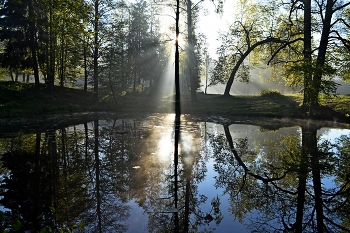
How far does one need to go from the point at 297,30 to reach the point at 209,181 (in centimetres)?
1967

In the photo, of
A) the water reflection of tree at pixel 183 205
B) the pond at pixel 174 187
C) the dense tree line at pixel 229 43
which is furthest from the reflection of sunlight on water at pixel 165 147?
the dense tree line at pixel 229 43

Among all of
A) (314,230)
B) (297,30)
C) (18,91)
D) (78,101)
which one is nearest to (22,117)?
(18,91)

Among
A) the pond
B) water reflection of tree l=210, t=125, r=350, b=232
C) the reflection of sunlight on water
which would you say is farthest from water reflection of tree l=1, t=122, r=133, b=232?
water reflection of tree l=210, t=125, r=350, b=232

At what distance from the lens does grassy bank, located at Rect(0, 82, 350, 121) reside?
1769 cm

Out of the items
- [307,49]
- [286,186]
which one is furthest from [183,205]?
[307,49]

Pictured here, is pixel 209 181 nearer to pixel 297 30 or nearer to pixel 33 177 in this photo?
pixel 33 177

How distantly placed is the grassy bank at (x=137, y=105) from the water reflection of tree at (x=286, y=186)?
1023 centimetres

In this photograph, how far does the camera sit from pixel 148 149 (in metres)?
8.62

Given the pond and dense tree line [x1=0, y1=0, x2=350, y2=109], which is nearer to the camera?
the pond

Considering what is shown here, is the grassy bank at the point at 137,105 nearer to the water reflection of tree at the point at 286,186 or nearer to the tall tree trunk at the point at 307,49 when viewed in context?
the tall tree trunk at the point at 307,49

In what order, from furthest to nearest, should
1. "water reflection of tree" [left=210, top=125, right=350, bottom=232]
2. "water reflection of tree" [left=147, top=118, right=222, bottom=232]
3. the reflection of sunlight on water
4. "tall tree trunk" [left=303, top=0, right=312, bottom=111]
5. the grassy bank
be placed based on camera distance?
the grassy bank → "tall tree trunk" [left=303, top=0, right=312, bottom=111] → the reflection of sunlight on water → "water reflection of tree" [left=210, top=125, right=350, bottom=232] → "water reflection of tree" [left=147, top=118, right=222, bottom=232]

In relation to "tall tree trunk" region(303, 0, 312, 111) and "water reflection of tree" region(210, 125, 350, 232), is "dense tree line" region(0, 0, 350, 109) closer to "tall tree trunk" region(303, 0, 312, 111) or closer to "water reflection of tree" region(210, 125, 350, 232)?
"tall tree trunk" region(303, 0, 312, 111)

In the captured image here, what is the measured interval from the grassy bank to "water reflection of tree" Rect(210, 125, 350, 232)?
10228mm

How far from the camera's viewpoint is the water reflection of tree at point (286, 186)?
12.7 feet
